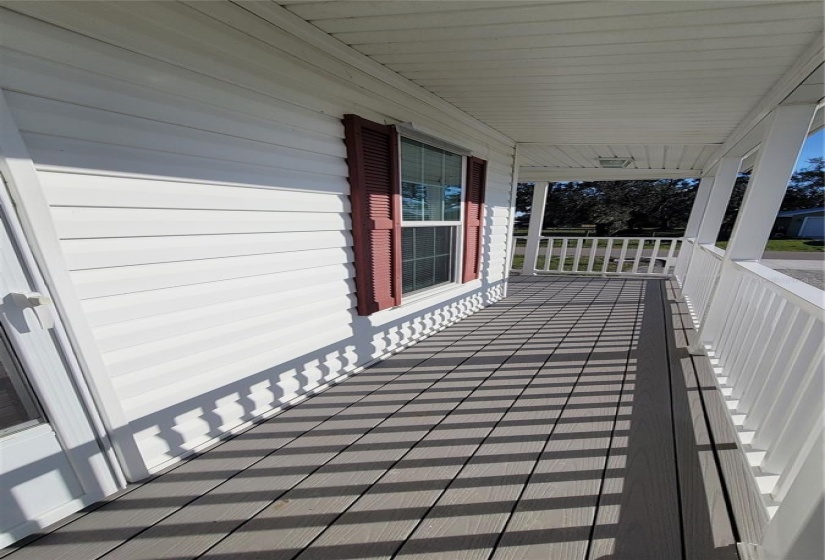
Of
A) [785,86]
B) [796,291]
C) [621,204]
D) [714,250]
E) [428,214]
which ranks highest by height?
[785,86]

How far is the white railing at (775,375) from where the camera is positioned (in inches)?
47.6

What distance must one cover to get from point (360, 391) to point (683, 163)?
6.13 m

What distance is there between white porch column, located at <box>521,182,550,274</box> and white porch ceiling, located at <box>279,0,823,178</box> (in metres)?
3.54

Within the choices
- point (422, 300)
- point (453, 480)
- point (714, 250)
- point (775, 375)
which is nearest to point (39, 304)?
point (453, 480)

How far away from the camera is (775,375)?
1.53 m

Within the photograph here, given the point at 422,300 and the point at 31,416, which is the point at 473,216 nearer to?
the point at 422,300

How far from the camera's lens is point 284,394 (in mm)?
2029

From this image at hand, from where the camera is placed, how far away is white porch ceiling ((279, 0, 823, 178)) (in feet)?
→ 4.79

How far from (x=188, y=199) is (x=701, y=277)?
504cm

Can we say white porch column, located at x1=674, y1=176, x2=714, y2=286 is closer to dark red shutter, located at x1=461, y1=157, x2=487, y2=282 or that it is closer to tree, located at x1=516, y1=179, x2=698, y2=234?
dark red shutter, located at x1=461, y1=157, x2=487, y2=282

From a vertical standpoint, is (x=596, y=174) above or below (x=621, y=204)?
above

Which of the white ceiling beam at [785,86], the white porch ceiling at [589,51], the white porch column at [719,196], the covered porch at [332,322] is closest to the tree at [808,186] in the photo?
the white porch column at [719,196]

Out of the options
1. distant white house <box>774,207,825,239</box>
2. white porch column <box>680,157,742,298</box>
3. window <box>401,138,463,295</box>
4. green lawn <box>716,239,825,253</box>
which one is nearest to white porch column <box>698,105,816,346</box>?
white porch column <box>680,157,742,298</box>

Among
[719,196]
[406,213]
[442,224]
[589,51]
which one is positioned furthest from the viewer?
[719,196]
